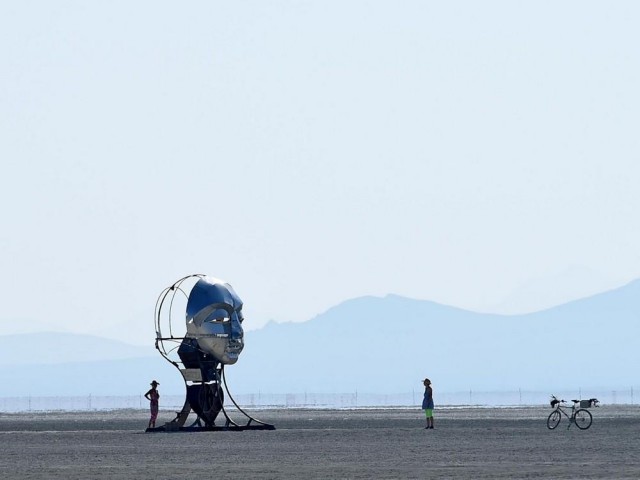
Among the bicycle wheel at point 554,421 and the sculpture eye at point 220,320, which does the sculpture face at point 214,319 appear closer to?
the sculpture eye at point 220,320

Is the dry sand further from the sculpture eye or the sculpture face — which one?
the sculpture eye

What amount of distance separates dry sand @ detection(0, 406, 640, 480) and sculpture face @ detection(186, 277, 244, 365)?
118 inches

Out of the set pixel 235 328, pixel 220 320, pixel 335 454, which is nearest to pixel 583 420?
pixel 235 328

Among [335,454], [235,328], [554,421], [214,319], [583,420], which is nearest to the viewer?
[335,454]

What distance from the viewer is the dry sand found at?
33250 millimetres

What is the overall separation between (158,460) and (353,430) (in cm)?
2061

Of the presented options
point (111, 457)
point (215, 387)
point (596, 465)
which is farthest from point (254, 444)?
point (596, 465)

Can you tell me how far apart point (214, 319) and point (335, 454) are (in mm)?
16467

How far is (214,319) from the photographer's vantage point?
56.1m

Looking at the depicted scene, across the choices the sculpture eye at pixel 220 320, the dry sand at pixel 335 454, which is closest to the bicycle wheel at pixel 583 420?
the dry sand at pixel 335 454

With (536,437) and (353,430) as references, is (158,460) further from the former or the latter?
(353,430)

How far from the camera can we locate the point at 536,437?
4959cm

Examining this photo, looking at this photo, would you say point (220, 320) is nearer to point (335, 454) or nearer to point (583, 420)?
point (583, 420)

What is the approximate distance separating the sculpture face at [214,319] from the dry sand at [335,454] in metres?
3.01
